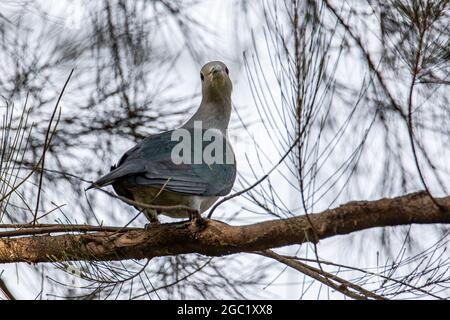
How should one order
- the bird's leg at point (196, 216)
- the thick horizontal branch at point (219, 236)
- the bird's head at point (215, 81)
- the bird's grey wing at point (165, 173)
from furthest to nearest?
the bird's head at point (215, 81) < the bird's grey wing at point (165, 173) < the bird's leg at point (196, 216) < the thick horizontal branch at point (219, 236)

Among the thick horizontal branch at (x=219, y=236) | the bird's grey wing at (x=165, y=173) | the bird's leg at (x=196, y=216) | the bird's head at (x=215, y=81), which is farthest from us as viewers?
the bird's head at (x=215, y=81)

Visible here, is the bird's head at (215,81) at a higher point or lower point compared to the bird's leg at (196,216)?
higher

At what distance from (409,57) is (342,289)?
32.7 inches

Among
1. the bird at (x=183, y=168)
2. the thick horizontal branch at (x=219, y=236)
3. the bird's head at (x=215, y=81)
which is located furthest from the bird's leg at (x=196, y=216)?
the bird's head at (x=215, y=81)

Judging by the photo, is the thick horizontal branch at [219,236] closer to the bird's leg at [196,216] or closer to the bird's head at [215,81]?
the bird's leg at [196,216]

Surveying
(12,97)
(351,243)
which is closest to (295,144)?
(351,243)

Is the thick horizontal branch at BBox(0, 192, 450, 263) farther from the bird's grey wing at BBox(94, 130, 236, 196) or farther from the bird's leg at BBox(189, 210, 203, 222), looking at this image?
the bird's grey wing at BBox(94, 130, 236, 196)

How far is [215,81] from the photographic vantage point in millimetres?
3783

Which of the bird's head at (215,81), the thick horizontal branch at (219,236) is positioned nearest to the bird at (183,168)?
the bird's head at (215,81)

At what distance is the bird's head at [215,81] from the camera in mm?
3748

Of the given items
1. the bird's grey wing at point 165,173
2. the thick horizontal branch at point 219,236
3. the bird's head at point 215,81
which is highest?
the bird's head at point 215,81

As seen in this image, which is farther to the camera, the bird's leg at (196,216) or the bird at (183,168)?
the bird at (183,168)

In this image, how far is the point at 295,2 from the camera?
2.23 metres

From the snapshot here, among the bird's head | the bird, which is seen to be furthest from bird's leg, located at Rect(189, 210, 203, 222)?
the bird's head
